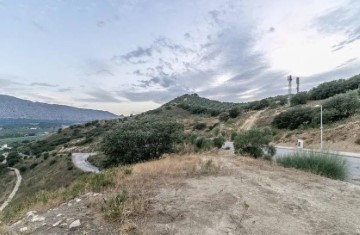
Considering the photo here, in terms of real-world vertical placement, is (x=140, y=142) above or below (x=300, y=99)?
below

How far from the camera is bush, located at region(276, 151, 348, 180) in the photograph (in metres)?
11.5

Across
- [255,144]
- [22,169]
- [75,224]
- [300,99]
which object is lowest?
[22,169]

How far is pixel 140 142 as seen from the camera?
1931 cm

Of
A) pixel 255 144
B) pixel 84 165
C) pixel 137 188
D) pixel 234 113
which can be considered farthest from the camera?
pixel 234 113

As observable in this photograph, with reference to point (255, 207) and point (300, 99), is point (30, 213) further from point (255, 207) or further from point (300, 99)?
point (300, 99)

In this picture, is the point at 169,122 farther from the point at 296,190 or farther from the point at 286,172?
the point at 296,190

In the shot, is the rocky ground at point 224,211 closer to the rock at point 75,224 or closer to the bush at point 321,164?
the rock at point 75,224

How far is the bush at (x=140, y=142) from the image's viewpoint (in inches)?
752

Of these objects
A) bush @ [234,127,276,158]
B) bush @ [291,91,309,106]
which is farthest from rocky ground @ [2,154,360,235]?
bush @ [291,91,309,106]

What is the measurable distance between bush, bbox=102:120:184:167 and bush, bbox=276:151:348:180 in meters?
8.70

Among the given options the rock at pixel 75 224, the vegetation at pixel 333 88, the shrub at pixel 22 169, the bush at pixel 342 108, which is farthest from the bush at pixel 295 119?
the shrub at pixel 22 169

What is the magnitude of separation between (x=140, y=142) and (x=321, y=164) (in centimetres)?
1059

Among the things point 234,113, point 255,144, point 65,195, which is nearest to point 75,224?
point 65,195

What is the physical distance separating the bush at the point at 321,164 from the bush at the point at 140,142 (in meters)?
8.70
